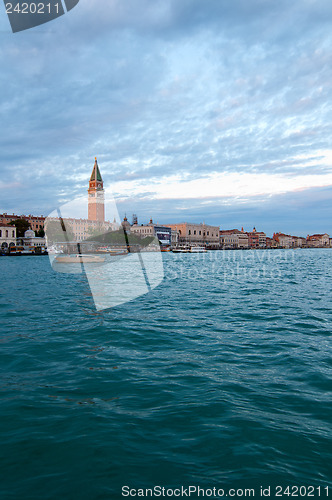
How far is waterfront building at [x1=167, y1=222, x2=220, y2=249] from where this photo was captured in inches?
6520

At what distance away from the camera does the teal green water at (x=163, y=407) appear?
10.5 ft

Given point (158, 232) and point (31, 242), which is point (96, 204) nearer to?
point (158, 232)

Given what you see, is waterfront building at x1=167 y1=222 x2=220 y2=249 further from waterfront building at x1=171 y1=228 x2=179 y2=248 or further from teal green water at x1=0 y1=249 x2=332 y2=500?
teal green water at x1=0 y1=249 x2=332 y2=500

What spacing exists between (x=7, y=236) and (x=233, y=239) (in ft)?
398

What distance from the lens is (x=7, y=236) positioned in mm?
98312

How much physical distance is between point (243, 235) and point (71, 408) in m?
194

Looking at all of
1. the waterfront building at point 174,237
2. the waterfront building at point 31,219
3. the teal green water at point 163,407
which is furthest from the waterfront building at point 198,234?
the teal green water at point 163,407

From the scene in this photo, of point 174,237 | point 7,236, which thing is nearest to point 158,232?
point 174,237

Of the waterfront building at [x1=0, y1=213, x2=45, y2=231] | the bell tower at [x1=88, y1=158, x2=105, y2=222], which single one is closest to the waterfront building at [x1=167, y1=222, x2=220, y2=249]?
the bell tower at [x1=88, y1=158, x2=105, y2=222]

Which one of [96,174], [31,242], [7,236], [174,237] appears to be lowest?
[31,242]

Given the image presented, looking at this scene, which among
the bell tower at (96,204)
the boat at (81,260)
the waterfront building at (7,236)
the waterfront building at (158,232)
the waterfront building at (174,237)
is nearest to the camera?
the boat at (81,260)

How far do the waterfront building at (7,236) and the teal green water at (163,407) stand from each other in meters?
95.4

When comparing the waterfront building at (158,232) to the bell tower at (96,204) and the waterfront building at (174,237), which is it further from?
the bell tower at (96,204)

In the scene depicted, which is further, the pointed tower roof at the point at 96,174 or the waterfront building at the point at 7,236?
the pointed tower roof at the point at 96,174
